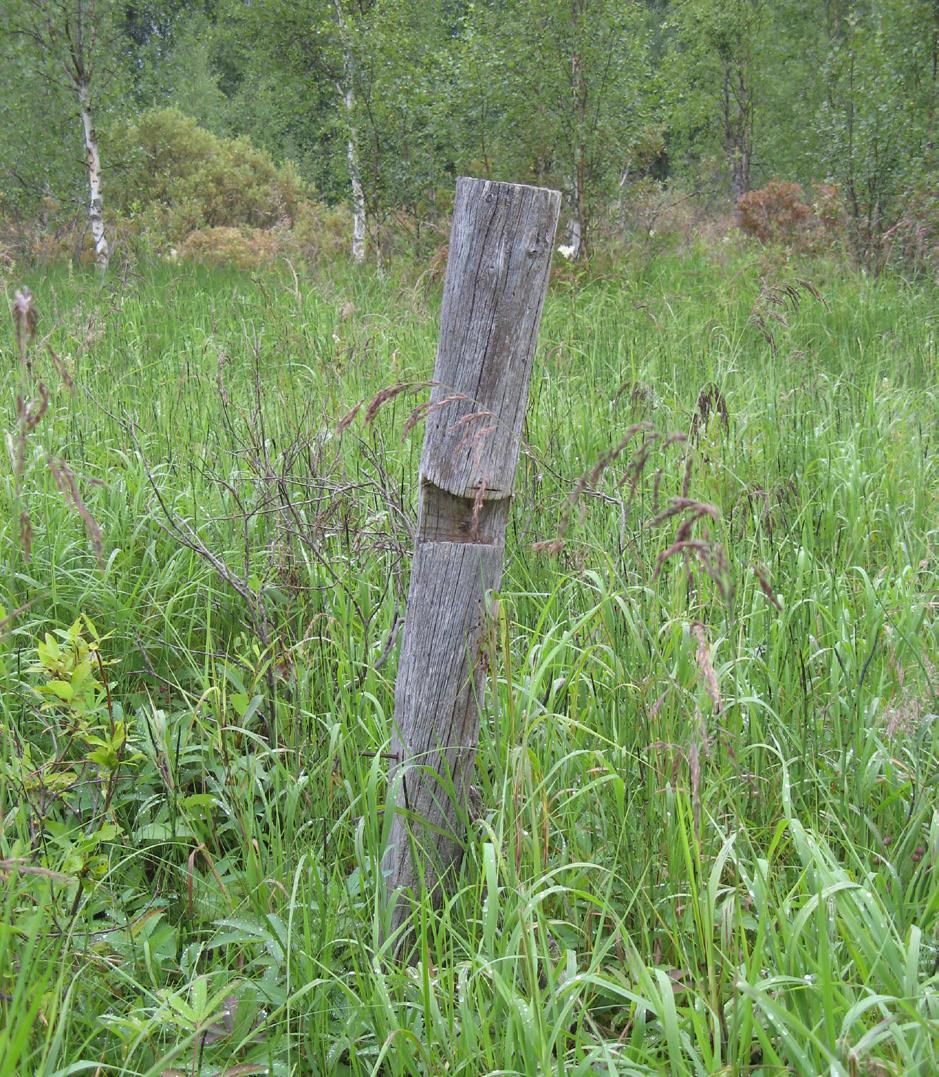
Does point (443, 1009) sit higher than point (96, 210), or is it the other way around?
point (96, 210)

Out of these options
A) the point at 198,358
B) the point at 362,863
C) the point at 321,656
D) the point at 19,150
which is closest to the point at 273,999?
the point at 362,863

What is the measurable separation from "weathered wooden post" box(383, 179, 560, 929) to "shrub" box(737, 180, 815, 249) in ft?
34.2

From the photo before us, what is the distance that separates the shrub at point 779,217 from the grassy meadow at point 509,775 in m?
9.18

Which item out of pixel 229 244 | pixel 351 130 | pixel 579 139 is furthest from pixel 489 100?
pixel 229 244

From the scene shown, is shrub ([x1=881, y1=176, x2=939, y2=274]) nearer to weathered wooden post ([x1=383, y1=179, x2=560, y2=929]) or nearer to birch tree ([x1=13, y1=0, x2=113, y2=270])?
Result: weathered wooden post ([x1=383, y1=179, x2=560, y2=929])

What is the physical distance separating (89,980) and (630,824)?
103cm

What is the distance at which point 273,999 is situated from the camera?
5.12 ft

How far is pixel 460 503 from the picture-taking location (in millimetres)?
1757

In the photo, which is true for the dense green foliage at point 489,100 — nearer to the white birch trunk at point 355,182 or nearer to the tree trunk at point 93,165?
the white birch trunk at point 355,182

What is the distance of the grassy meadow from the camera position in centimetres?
141

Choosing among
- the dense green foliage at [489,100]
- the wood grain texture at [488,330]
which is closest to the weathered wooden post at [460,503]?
the wood grain texture at [488,330]

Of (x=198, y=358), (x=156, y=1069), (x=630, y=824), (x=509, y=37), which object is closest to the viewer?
(x=156, y=1069)

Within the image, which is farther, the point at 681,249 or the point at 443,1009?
the point at 681,249

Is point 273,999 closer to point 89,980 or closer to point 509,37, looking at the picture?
point 89,980
